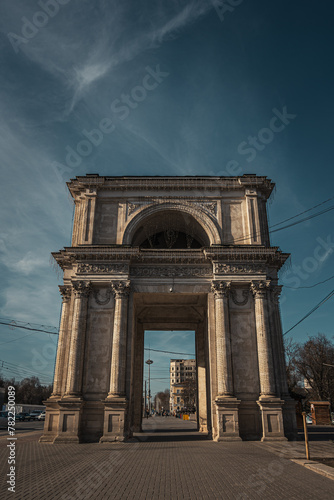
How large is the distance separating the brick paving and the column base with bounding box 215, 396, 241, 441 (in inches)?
184

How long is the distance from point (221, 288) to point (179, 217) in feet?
22.1

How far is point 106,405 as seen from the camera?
21.7 meters

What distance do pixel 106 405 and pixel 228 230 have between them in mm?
13824

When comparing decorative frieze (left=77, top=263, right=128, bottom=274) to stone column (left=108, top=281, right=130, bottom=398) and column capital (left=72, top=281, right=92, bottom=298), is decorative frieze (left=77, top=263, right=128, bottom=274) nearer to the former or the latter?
column capital (left=72, top=281, right=92, bottom=298)

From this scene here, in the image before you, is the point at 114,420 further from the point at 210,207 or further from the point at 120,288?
the point at 210,207

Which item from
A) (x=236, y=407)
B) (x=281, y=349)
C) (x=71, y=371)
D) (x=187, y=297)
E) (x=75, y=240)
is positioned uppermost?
(x=75, y=240)

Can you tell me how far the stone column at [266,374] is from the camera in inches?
843

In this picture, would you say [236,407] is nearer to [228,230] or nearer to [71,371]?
[71,371]

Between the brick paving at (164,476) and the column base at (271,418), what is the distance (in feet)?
16.1

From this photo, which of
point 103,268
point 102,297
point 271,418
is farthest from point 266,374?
point 103,268

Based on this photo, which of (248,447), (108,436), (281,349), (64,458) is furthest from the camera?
(281,349)

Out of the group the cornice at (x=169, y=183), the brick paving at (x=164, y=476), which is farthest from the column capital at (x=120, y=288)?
the brick paving at (x=164, y=476)

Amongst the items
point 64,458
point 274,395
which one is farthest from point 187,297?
point 64,458

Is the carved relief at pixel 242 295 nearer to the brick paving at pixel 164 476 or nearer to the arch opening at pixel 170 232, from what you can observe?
the arch opening at pixel 170 232
